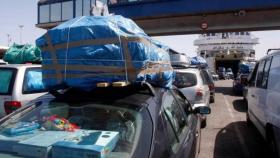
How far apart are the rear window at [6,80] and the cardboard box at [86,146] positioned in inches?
157

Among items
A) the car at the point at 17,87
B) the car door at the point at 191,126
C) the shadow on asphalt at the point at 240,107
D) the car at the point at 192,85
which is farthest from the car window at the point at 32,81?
the shadow on asphalt at the point at 240,107

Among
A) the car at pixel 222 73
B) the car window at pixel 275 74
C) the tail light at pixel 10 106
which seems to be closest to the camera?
the car window at pixel 275 74

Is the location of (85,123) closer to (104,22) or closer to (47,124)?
(47,124)

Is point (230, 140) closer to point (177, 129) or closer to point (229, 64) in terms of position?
point (177, 129)

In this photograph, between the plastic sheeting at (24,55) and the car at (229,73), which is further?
the car at (229,73)

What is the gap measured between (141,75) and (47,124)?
97cm

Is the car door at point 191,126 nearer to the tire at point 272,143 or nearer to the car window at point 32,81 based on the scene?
the tire at point 272,143

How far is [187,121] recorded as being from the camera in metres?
4.37

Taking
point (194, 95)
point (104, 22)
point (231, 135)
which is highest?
point (104, 22)

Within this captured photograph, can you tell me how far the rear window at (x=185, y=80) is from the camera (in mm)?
9172

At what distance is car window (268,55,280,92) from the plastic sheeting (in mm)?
4772

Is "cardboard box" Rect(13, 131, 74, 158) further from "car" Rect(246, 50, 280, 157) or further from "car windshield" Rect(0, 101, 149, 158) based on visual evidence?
"car" Rect(246, 50, 280, 157)

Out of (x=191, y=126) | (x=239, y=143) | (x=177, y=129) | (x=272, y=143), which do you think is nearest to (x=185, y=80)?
(x=239, y=143)

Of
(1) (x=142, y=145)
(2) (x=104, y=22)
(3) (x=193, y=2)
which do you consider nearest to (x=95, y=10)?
(2) (x=104, y=22)
